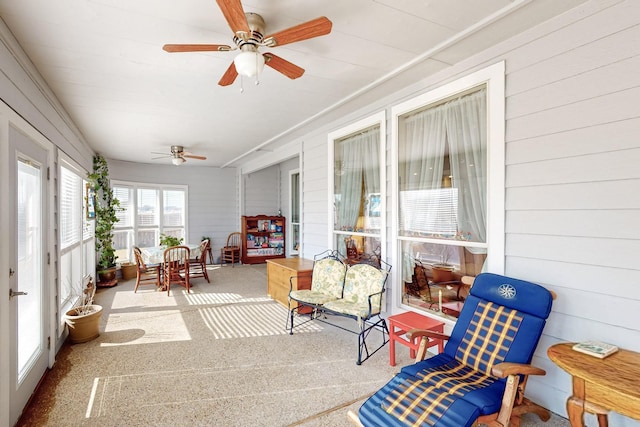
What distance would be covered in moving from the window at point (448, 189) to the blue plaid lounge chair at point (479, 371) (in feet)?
1.31

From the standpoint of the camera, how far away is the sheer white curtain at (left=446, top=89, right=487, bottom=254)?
2758mm

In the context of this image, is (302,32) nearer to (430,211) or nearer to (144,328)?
(430,211)

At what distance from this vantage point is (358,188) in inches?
168

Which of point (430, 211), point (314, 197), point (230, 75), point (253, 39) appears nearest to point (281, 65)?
point (253, 39)

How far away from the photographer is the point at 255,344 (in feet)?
11.5

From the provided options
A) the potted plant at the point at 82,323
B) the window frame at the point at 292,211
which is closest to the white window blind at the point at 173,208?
the window frame at the point at 292,211

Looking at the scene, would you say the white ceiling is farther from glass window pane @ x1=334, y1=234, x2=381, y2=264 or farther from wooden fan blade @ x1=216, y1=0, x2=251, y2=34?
glass window pane @ x1=334, y1=234, x2=381, y2=264

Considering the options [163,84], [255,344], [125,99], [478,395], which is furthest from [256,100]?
[478,395]

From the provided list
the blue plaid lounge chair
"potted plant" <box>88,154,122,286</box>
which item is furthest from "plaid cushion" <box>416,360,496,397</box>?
"potted plant" <box>88,154,122,286</box>

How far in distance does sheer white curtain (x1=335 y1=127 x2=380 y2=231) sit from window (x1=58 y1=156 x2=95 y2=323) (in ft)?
10.8

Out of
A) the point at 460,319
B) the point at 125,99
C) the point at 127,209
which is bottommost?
the point at 460,319

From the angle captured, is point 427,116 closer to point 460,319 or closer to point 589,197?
point 589,197

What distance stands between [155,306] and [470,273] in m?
4.48

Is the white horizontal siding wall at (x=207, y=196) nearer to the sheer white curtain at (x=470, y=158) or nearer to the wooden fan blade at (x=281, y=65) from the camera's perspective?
the wooden fan blade at (x=281, y=65)
